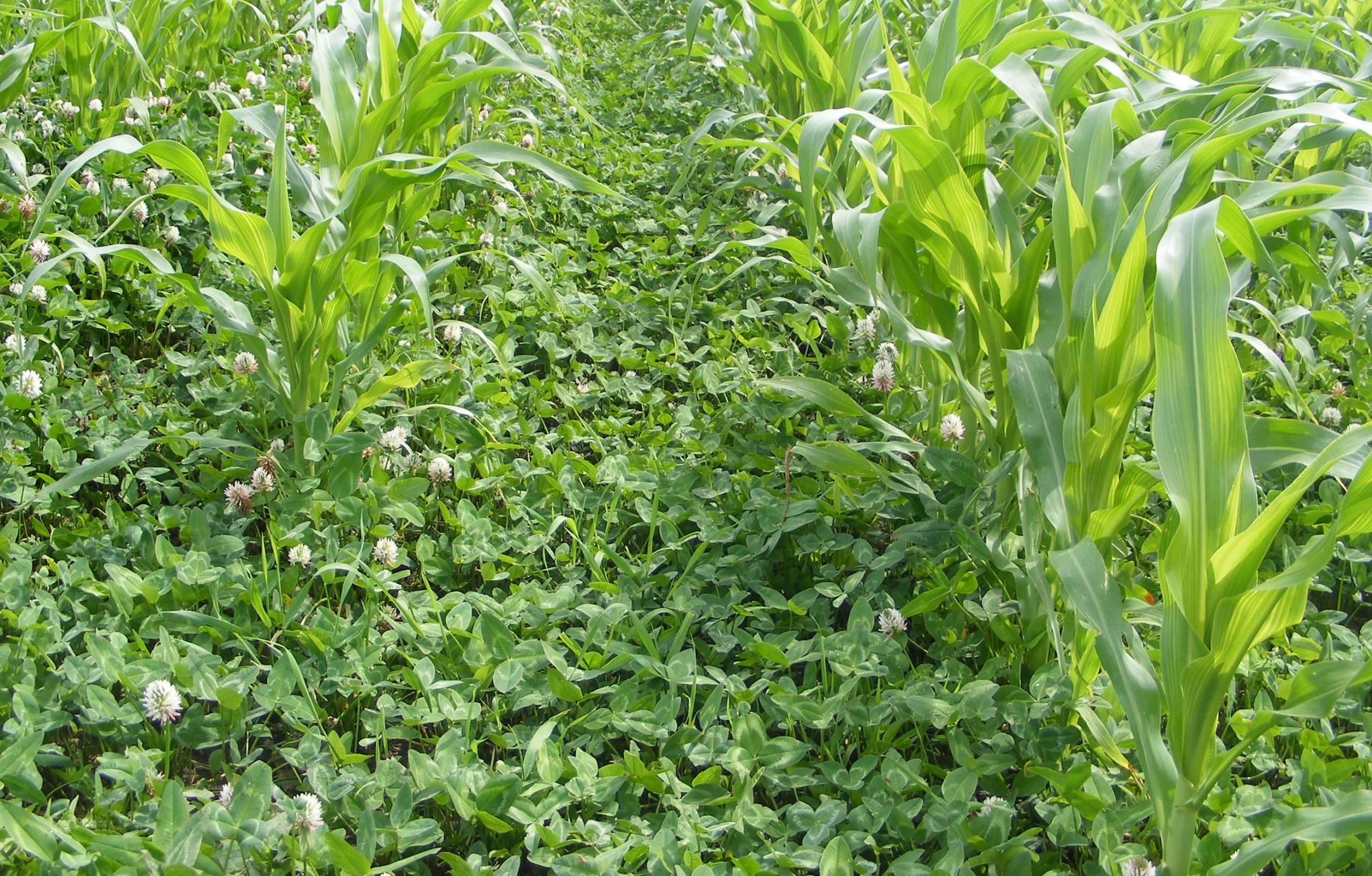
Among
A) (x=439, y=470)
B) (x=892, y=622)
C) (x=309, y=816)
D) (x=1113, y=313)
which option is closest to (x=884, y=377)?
(x=892, y=622)

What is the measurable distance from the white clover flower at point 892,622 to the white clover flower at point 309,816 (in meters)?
0.89

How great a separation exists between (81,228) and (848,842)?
2401 mm

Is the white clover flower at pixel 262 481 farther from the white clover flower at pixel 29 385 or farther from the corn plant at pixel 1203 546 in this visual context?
the corn plant at pixel 1203 546

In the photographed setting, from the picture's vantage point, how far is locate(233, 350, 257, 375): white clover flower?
6.50 feet

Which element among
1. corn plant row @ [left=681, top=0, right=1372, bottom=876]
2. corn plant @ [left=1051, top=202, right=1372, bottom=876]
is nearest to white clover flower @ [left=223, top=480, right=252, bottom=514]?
corn plant row @ [left=681, top=0, right=1372, bottom=876]

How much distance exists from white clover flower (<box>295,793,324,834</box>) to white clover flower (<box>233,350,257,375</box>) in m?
1.06

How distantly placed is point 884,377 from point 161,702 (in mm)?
1500

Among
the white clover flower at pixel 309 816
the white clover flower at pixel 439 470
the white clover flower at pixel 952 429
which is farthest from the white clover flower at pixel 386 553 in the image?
the white clover flower at pixel 952 429

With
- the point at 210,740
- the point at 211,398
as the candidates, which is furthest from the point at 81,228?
the point at 210,740

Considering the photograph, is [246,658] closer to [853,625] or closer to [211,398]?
[211,398]

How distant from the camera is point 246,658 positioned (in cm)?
151

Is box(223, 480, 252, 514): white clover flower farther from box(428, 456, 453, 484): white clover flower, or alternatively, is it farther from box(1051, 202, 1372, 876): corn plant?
box(1051, 202, 1372, 876): corn plant

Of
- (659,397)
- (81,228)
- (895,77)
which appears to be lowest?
(659,397)

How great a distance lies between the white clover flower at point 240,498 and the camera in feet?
5.82
